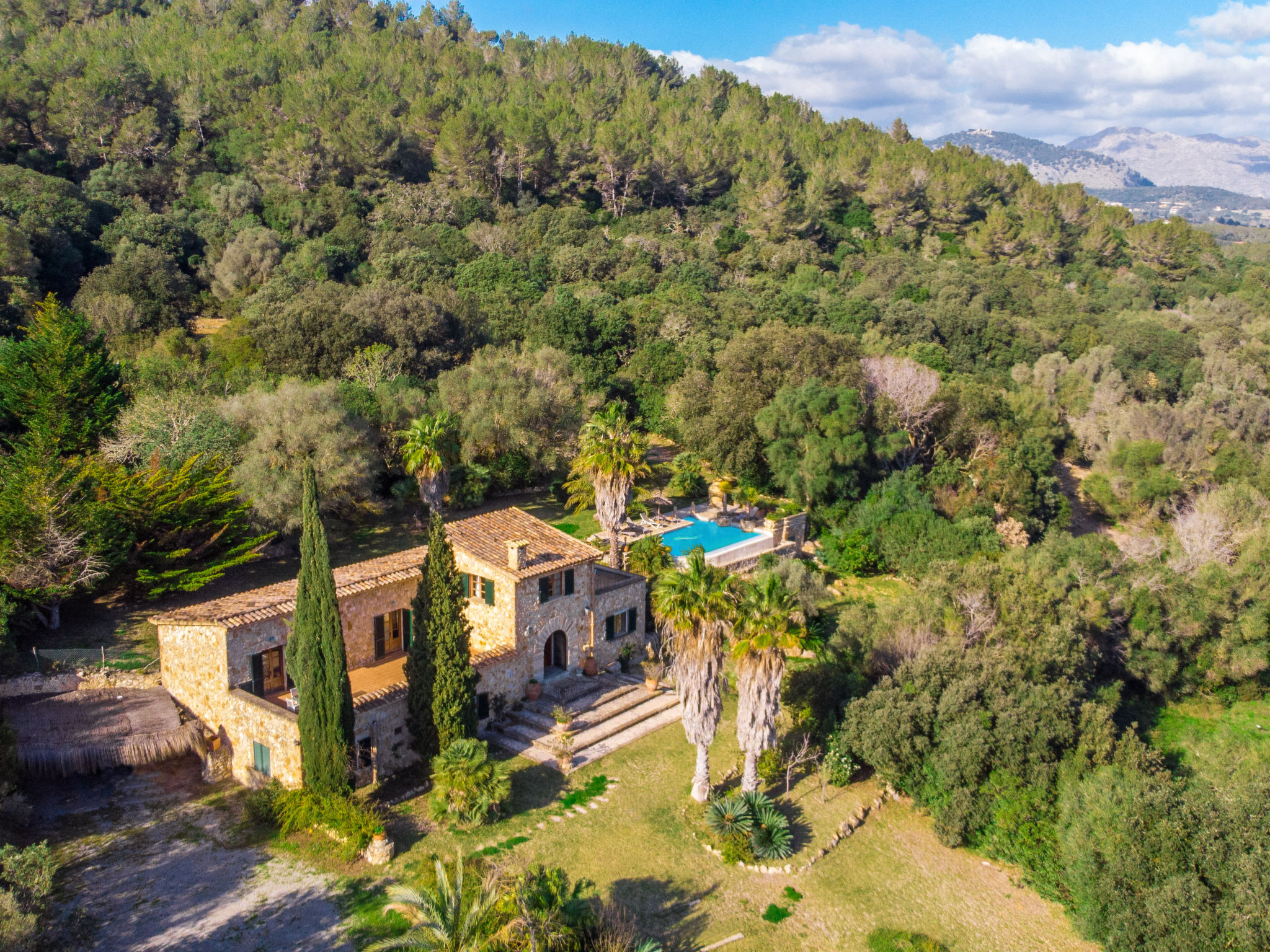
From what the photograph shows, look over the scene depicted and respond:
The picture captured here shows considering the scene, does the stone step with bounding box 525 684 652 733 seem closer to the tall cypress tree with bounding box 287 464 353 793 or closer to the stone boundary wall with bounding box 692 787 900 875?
the stone boundary wall with bounding box 692 787 900 875

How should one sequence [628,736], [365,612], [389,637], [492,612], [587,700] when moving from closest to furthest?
[365,612] < [628,736] < [492,612] < [389,637] < [587,700]

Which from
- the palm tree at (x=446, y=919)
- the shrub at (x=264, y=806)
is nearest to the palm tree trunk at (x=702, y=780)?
the palm tree at (x=446, y=919)

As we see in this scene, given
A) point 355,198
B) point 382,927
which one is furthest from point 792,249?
point 382,927

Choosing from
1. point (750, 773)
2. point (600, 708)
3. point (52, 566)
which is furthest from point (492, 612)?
point (52, 566)

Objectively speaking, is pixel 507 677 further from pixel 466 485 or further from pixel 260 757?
pixel 466 485

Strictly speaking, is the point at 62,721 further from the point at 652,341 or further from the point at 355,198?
the point at 355,198

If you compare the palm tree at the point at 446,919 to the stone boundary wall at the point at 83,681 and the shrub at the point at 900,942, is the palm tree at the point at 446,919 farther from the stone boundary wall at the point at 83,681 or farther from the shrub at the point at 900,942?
the stone boundary wall at the point at 83,681
